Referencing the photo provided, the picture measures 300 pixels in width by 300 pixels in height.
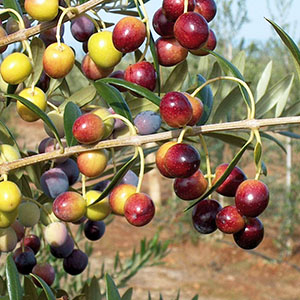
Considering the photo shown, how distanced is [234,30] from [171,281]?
273 centimetres

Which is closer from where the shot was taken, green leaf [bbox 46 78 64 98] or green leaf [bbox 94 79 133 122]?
green leaf [bbox 94 79 133 122]

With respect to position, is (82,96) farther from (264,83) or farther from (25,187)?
(264,83)

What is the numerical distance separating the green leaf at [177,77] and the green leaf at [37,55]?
0.19 meters

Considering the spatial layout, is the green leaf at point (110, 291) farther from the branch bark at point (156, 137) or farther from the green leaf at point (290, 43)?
the green leaf at point (290, 43)

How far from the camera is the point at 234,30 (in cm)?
583

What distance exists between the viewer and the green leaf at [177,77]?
29.9 inches

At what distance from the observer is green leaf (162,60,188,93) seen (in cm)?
76

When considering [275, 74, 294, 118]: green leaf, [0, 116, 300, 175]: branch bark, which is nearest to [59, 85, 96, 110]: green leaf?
[0, 116, 300, 175]: branch bark

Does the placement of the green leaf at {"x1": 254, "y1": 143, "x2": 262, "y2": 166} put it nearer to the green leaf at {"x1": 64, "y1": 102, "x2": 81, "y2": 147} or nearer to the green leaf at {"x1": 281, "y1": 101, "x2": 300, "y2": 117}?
the green leaf at {"x1": 64, "y1": 102, "x2": 81, "y2": 147}

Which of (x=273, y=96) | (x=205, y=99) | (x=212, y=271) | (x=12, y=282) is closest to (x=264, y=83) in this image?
(x=273, y=96)

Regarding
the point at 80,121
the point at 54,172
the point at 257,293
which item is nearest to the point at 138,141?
the point at 80,121

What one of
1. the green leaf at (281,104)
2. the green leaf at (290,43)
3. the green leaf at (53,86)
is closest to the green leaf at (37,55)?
the green leaf at (53,86)

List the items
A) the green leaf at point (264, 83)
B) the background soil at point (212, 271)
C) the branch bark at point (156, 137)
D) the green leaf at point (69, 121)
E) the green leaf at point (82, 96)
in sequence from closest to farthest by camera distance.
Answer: the branch bark at point (156, 137) → the green leaf at point (69, 121) → the green leaf at point (82, 96) → the green leaf at point (264, 83) → the background soil at point (212, 271)

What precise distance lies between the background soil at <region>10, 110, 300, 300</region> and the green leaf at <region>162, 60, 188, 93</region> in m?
4.33
